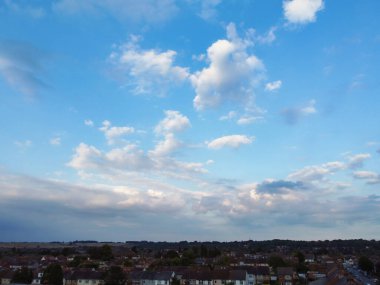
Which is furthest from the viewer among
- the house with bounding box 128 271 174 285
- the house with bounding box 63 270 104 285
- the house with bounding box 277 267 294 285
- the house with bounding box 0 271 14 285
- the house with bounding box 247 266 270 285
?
the house with bounding box 247 266 270 285

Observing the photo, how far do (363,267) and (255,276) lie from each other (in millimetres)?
37605

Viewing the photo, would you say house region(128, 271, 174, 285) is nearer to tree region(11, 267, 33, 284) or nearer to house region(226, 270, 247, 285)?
house region(226, 270, 247, 285)

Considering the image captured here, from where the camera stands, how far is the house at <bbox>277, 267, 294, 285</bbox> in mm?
73387

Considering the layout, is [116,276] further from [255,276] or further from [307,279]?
[307,279]

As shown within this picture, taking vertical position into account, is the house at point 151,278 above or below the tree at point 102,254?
below

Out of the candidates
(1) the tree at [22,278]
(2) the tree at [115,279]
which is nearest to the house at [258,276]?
(2) the tree at [115,279]

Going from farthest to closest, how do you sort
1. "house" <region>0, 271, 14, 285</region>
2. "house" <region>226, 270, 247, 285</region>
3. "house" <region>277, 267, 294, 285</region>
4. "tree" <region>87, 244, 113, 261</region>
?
1. "tree" <region>87, 244, 113, 261</region>
2. "house" <region>277, 267, 294, 285</region>
3. "house" <region>226, 270, 247, 285</region>
4. "house" <region>0, 271, 14, 285</region>

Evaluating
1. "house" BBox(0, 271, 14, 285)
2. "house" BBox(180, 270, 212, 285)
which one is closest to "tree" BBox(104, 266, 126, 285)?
"house" BBox(180, 270, 212, 285)

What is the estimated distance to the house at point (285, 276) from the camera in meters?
73.4

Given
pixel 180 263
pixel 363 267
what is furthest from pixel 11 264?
pixel 363 267

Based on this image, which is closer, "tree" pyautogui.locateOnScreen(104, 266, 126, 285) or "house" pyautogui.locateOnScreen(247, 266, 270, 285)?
"tree" pyautogui.locateOnScreen(104, 266, 126, 285)

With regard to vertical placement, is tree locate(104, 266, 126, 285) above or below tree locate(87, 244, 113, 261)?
Result: below

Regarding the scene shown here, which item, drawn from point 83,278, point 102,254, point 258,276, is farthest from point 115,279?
point 102,254

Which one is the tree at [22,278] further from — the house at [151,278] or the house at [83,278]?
the house at [151,278]
